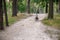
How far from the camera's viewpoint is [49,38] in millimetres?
13648

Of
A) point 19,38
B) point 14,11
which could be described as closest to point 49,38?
point 19,38

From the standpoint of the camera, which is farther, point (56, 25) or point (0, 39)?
point (56, 25)

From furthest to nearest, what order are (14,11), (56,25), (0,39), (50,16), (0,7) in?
(14,11) < (50,16) < (56,25) < (0,7) < (0,39)

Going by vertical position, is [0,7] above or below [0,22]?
above

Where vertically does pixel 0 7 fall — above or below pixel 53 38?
above

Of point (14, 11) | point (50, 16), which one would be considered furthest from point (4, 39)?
point (14, 11)

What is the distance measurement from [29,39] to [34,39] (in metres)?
0.33

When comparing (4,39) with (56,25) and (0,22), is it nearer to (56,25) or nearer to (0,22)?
(0,22)

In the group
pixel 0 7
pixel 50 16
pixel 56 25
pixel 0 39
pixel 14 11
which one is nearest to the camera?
pixel 0 39

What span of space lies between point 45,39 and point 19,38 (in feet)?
5.70

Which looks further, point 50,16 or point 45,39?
point 50,16

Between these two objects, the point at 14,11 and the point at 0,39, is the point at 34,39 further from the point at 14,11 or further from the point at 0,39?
the point at 14,11

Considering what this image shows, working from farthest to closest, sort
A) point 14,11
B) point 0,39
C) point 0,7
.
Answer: point 14,11
point 0,7
point 0,39

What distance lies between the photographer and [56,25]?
61.9 ft
